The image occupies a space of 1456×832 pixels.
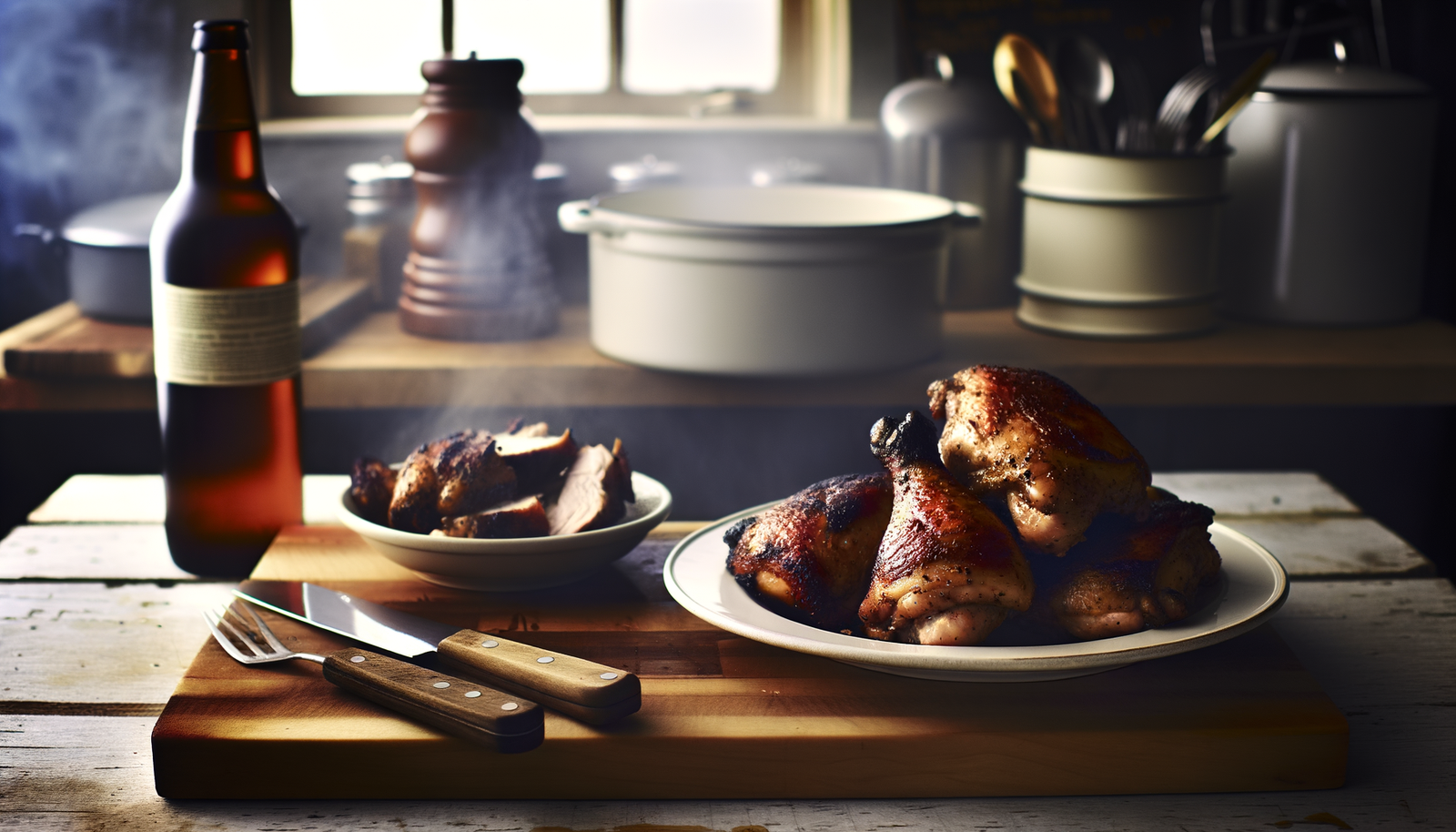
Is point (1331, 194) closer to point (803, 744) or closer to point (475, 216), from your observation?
point (475, 216)

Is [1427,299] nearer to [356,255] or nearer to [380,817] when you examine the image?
[356,255]

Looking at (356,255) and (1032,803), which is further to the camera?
(356,255)

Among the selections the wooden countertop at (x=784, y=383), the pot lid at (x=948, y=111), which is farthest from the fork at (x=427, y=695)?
the pot lid at (x=948, y=111)

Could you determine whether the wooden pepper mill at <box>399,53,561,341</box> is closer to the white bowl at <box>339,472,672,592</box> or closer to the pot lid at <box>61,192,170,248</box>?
the pot lid at <box>61,192,170,248</box>

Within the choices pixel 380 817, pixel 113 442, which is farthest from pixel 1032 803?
pixel 113 442

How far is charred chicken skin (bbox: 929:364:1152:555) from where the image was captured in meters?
0.78

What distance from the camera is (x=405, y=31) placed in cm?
234

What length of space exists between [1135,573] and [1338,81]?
137cm

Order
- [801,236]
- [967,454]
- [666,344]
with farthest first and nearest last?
[666,344], [801,236], [967,454]

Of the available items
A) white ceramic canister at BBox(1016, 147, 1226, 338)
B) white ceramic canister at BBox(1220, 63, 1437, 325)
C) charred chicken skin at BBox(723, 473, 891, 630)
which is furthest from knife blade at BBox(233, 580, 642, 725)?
white ceramic canister at BBox(1220, 63, 1437, 325)

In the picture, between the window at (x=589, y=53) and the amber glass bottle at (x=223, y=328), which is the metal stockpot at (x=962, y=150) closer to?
the window at (x=589, y=53)

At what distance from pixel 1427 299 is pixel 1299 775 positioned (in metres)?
1.70

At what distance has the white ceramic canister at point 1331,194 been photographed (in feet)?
5.95

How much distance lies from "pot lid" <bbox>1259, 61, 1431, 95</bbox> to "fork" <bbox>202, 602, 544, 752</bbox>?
161cm
